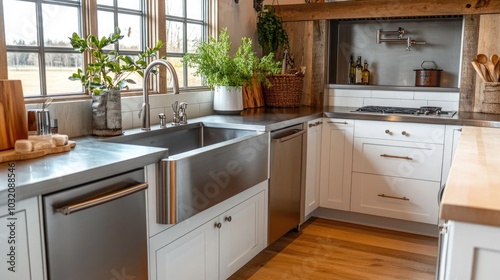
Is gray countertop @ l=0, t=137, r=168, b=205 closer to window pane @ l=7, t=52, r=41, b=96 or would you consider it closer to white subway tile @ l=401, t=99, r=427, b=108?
window pane @ l=7, t=52, r=41, b=96

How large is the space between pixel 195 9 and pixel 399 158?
5.86 ft

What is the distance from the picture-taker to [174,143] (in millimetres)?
2672

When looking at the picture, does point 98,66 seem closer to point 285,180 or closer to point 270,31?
point 285,180

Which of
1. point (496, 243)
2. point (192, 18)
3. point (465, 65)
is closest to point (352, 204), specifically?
point (465, 65)

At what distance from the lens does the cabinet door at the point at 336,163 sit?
3518 mm

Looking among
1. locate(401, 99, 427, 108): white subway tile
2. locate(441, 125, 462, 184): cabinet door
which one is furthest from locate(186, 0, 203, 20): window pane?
locate(441, 125, 462, 184): cabinet door

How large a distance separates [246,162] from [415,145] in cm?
141

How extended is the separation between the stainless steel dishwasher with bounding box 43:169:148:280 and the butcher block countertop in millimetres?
1054

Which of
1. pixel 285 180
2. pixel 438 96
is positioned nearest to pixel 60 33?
pixel 285 180

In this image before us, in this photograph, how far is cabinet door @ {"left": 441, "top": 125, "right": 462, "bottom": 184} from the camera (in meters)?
3.15

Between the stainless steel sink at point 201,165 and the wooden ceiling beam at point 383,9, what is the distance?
5.23 ft

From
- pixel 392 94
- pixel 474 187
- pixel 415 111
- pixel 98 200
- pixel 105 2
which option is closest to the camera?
pixel 474 187

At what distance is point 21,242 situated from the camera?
133 cm

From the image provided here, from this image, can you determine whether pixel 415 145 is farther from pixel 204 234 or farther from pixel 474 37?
pixel 204 234
